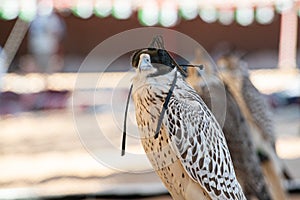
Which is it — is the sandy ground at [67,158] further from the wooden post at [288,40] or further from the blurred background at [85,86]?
the wooden post at [288,40]

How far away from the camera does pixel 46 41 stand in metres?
7.02

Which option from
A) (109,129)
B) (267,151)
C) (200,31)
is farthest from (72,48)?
(109,129)

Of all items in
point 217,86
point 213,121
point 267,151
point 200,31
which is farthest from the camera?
point 200,31

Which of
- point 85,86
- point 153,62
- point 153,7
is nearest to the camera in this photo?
point 153,62

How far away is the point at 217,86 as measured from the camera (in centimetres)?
117

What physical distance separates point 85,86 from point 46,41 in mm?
5270

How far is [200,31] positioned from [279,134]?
3.35 meters

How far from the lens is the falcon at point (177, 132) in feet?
2.66

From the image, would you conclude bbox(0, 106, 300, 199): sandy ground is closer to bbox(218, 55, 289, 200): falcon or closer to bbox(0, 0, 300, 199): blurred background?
bbox(0, 0, 300, 199): blurred background

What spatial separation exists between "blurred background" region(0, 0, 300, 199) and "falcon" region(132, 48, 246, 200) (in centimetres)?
8

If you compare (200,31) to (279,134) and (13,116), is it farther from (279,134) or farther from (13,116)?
(279,134)

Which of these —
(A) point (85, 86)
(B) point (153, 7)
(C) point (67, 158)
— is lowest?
(C) point (67, 158)

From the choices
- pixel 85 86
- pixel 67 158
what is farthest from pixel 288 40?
pixel 85 86

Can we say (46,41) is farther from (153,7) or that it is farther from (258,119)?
(258,119)
